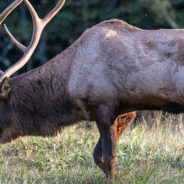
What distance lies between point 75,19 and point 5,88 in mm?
7805

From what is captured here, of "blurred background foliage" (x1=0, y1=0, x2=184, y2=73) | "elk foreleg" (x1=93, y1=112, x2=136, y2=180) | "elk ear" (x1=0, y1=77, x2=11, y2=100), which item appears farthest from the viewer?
"blurred background foliage" (x1=0, y1=0, x2=184, y2=73)

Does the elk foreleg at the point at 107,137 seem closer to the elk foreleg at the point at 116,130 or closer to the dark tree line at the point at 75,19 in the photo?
the elk foreleg at the point at 116,130

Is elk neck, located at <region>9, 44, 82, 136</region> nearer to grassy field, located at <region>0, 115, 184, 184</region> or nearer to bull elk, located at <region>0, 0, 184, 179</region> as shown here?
bull elk, located at <region>0, 0, 184, 179</region>

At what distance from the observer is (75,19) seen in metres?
13.2

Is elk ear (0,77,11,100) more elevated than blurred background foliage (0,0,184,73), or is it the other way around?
elk ear (0,77,11,100)

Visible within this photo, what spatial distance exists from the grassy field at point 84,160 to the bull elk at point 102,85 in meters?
0.32

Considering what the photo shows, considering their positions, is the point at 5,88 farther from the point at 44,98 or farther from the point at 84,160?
the point at 84,160

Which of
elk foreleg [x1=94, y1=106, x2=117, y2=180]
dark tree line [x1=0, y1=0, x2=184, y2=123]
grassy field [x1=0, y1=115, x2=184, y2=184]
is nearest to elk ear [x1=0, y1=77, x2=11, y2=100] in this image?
grassy field [x1=0, y1=115, x2=184, y2=184]

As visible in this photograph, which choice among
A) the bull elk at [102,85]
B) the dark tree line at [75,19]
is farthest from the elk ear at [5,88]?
the dark tree line at [75,19]

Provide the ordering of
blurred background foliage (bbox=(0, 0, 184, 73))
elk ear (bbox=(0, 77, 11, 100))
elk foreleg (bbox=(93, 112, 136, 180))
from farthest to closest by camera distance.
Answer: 1. blurred background foliage (bbox=(0, 0, 184, 73))
2. elk ear (bbox=(0, 77, 11, 100))
3. elk foreleg (bbox=(93, 112, 136, 180))

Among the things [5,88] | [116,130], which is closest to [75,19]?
[5,88]

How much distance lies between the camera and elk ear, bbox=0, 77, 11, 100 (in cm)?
560

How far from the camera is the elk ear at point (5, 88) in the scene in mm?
5602

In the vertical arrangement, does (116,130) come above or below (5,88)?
below
